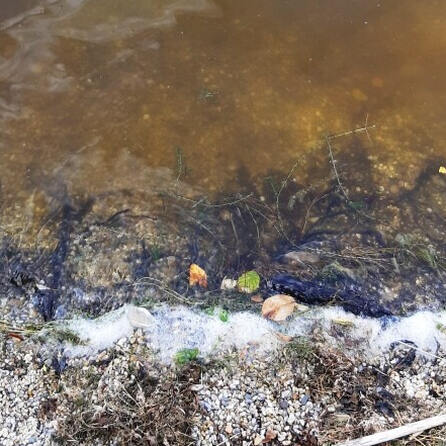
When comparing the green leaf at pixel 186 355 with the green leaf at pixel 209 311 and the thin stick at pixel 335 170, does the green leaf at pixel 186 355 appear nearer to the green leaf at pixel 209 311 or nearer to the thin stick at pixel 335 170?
the green leaf at pixel 209 311

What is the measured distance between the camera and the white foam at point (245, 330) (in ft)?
9.03

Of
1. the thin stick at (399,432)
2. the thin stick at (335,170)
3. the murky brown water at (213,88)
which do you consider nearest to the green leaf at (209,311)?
the murky brown water at (213,88)

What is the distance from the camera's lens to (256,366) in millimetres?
2707

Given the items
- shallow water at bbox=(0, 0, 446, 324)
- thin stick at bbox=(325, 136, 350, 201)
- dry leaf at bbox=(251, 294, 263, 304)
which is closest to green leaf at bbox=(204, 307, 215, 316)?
shallow water at bbox=(0, 0, 446, 324)

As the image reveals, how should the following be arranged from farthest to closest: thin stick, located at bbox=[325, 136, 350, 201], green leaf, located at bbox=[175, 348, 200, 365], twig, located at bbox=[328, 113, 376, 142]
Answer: twig, located at bbox=[328, 113, 376, 142], thin stick, located at bbox=[325, 136, 350, 201], green leaf, located at bbox=[175, 348, 200, 365]

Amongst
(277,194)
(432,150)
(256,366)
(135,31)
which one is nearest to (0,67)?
(135,31)

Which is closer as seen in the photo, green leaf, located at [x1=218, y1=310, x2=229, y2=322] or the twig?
green leaf, located at [x1=218, y1=310, x2=229, y2=322]

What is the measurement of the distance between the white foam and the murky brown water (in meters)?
0.84

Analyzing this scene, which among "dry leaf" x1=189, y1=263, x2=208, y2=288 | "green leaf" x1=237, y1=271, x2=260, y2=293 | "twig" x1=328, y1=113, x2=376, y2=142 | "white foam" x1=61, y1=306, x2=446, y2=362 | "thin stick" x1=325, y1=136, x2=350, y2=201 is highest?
"twig" x1=328, y1=113, x2=376, y2=142

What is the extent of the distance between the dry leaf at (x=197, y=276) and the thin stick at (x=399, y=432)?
43.4 inches

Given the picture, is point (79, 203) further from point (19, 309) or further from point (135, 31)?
point (135, 31)

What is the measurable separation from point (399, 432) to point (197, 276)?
4.35 ft

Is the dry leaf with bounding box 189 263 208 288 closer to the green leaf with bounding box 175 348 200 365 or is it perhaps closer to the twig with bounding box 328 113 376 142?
the green leaf with bounding box 175 348 200 365

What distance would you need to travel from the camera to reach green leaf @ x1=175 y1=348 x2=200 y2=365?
8.87 ft
